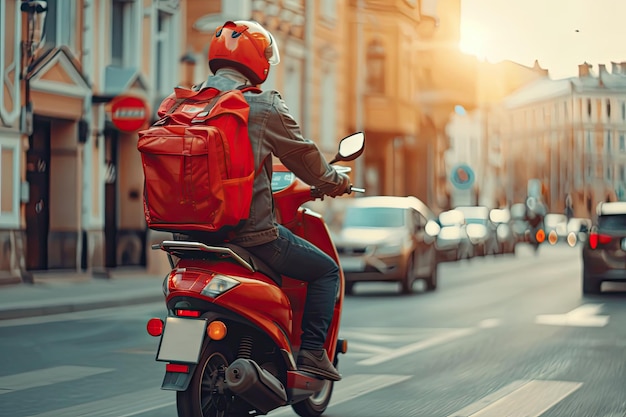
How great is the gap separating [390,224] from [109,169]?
660 centimetres

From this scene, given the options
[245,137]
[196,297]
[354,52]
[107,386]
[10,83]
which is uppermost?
[354,52]

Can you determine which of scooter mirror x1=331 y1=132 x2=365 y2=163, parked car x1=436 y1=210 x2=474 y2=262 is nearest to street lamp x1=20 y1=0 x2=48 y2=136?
scooter mirror x1=331 y1=132 x2=365 y2=163

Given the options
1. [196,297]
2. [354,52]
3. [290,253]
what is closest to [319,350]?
[290,253]

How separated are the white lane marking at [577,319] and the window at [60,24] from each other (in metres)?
11.3

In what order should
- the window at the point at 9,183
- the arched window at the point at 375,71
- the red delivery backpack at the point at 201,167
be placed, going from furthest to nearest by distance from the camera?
the arched window at the point at 375,71 < the window at the point at 9,183 < the red delivery backpack at the point at 201,167

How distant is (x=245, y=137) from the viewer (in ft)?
19.4

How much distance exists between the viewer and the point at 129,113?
76.4 feet

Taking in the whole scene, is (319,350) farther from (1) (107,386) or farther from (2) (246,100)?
(1) (107,386)

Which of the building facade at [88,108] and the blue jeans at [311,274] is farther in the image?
the building facade at [88,108]

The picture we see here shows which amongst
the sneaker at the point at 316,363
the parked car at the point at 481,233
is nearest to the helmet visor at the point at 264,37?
the sneaker at the point at 316,363

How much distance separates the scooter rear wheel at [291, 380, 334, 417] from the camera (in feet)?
23.8

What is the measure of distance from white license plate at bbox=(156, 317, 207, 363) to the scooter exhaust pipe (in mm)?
230

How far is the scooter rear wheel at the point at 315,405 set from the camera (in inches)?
286

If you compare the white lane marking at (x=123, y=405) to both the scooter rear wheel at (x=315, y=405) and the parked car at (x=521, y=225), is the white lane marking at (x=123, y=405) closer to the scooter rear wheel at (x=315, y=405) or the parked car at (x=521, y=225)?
the scooter rear wheel at (x=315, y=405)
